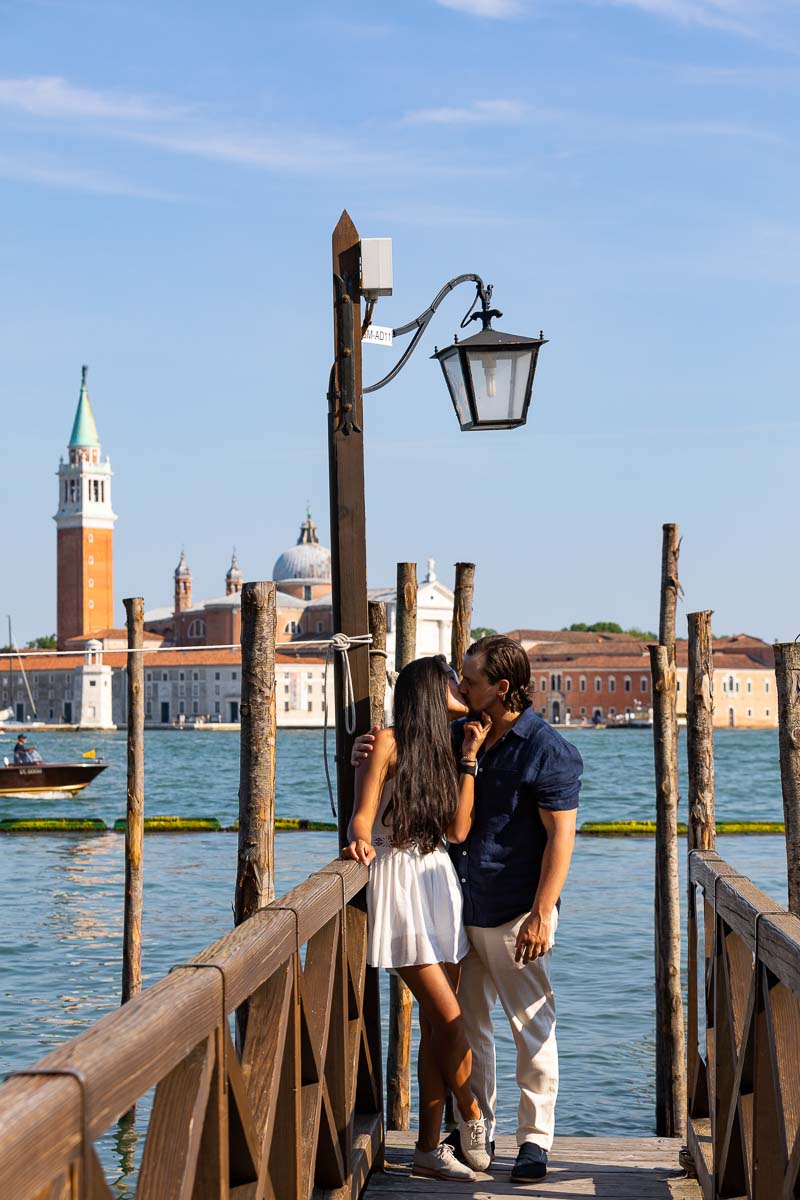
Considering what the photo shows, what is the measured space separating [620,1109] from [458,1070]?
486cm

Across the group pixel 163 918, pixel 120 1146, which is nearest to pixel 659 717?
pixel 120 1146

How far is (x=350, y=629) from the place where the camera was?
13.2ft

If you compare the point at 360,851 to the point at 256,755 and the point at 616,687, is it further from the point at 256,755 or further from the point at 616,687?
the point at 616,687

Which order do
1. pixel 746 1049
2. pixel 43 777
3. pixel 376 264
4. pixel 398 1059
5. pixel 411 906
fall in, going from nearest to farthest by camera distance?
pixel 746 1049
pixel 411 906
pixel 376 264
pixel 398 1059
pixel 43 777

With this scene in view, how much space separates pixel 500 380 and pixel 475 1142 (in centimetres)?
201

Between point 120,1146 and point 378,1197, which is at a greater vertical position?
point 378,1197

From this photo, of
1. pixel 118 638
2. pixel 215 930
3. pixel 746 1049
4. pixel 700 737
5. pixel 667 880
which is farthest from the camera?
pixel 118 638

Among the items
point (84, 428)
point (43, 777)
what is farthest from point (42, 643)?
point (43, 777)

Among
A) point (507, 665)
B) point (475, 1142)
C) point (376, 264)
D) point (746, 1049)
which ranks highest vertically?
point (376, 264)

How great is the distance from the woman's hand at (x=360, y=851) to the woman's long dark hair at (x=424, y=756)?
104 millimetres

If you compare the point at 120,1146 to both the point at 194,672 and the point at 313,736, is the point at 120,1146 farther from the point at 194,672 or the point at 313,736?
the point at 194,672

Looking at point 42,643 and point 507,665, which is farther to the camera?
point 42,643

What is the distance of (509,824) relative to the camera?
3533 mm

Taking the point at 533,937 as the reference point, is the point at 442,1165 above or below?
below
